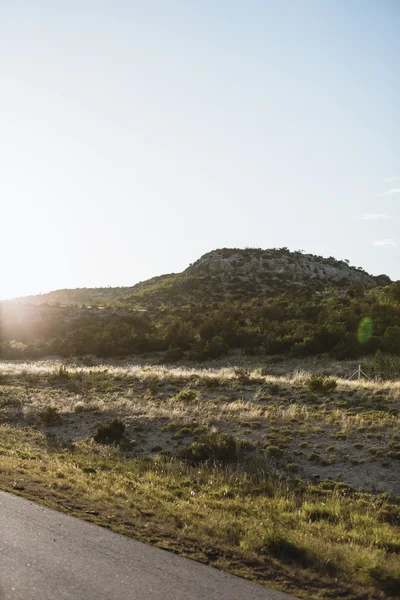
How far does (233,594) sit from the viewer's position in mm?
6344

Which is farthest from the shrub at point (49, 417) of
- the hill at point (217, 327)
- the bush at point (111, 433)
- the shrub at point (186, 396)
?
the hill at point (217, 327)

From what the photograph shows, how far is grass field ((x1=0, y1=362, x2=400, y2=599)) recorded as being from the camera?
7.82m

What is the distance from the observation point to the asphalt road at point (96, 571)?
6.17 meters

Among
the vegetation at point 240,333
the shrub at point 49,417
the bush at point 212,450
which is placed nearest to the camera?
the bush at point 212,450

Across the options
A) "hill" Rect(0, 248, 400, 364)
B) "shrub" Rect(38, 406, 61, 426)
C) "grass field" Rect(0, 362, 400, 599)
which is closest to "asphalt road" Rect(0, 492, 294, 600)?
"grass field" Rect(0, 362, 400, 599)

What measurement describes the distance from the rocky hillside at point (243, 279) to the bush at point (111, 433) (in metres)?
59.5

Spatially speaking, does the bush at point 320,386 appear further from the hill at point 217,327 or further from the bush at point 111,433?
the bush at point 111,433

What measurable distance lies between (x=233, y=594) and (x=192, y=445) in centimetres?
1036

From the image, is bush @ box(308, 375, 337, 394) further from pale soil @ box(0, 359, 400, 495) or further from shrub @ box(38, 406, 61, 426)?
shrub @ box(38, 406, 61, 426)

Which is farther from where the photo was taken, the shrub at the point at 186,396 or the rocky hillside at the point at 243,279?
the rocky hillside at the point at 243,279

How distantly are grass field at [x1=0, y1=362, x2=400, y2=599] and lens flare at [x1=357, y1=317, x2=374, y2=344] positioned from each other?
40.0ft

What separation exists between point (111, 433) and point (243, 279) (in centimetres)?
7260

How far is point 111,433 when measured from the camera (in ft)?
61.7

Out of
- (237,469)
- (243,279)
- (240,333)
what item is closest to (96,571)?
(237,469)
